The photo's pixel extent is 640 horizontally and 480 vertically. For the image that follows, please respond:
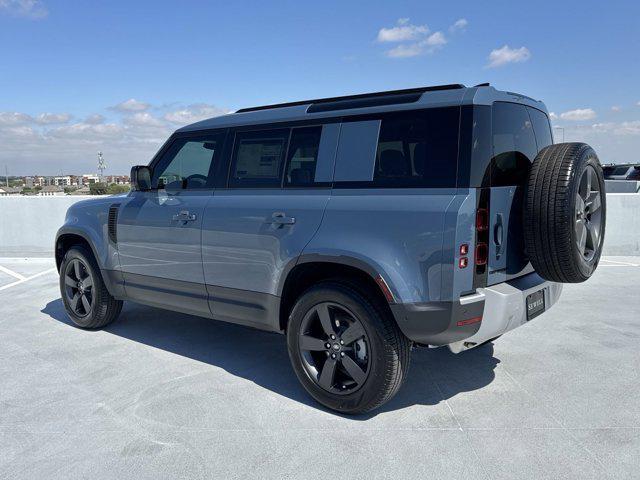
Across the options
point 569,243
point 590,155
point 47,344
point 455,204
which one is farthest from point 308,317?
point 47,344

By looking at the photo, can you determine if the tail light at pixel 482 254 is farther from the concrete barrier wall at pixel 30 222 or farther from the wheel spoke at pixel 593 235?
the concrete barrier wall at pixel 30 222

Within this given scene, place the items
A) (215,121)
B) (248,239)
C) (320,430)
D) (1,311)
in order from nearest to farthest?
(320,430)
(248,239)
(215,121)
(1,311)

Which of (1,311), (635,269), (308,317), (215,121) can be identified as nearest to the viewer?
(308,317)

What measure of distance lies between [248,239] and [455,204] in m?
1.57

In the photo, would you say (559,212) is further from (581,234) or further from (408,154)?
(408,154)

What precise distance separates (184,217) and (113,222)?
3.47 feet

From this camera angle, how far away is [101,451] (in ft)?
9.99

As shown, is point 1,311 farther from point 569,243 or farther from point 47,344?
point 569,243

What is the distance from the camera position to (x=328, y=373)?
3543 millimetres

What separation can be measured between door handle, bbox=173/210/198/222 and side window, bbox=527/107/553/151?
258 cm

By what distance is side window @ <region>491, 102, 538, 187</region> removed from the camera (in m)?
3.18

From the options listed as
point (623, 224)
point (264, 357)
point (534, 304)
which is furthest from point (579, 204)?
point (623, 224)

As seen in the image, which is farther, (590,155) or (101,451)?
(590,155)

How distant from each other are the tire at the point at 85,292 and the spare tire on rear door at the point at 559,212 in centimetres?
400
